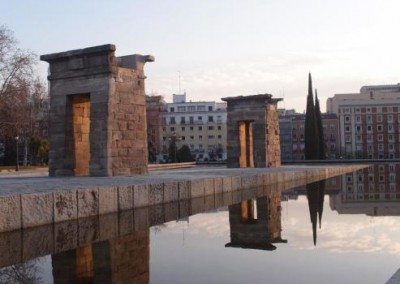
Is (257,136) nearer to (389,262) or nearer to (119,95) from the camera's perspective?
(119,95)

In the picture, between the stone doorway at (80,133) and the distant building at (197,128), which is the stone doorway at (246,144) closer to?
the stone doorway at (80,133)

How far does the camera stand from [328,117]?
112250 millimetres

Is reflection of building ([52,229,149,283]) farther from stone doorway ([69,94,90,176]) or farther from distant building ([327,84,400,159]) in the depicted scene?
distant building ([327,84,400,159])

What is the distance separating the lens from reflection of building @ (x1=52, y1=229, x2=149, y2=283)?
5613 mm

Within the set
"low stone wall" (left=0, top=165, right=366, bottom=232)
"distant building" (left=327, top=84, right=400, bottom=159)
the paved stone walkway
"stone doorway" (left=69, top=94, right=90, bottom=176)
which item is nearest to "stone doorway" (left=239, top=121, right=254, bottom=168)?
"stone doorway" (left=69, top=94, right=90, bottom=176)

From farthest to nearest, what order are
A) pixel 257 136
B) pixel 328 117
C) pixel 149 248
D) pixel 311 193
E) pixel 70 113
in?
pixel 328 117, pixel 257 136, pixel 70 113, pixel 311 193, pixel 149 248

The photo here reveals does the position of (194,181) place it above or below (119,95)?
below

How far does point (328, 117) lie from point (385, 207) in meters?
102

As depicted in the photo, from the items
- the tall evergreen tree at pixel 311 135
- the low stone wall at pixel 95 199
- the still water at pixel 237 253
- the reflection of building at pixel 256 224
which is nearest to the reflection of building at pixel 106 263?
the still water at pixel 237 253

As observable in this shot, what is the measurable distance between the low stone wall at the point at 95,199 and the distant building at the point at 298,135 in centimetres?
9770

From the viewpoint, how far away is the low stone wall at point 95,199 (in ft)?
28.6

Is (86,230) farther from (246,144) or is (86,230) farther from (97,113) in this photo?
(246,144)

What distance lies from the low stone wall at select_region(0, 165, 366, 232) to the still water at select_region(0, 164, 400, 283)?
78 centimetres

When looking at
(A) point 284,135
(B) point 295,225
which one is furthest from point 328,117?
(B) point 295,225
